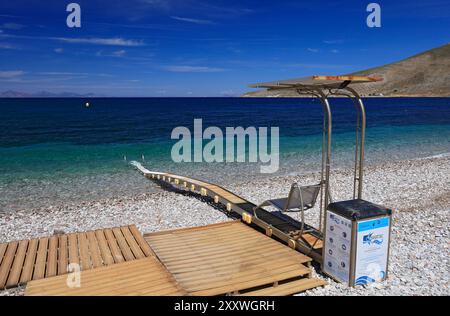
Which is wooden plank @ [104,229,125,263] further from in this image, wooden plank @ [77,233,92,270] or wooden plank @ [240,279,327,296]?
wooden plank @ [240,279,327,296]

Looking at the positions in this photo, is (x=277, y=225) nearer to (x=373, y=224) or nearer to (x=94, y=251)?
(x=373, y=224)

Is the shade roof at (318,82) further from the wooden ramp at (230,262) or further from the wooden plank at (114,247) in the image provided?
the wooden plank at (114,247)

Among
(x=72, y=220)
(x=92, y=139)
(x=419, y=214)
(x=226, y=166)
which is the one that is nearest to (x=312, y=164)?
(x=226, y=166)

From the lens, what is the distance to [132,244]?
750 centimetres

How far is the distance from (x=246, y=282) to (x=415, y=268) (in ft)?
10.4

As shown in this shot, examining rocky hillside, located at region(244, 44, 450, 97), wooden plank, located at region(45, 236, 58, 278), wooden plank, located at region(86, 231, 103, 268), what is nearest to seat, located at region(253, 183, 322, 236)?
wooden plank, located at region(86, 231, 103, 268)

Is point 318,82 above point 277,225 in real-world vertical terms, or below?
above

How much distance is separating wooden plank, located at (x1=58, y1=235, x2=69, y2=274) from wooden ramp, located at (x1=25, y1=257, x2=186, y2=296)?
0.57 metres

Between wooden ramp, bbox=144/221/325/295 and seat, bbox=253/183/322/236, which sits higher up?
seat, bbox=253/183/322/236

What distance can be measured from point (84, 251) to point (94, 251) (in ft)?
0.66

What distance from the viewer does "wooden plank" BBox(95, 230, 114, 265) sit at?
267 inches

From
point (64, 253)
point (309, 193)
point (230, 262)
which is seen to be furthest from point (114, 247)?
point (309, 193)

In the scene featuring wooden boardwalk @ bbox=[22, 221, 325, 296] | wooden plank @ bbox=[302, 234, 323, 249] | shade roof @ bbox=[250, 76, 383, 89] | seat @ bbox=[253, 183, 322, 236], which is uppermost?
shade roof @ bbox=[250, 76, 383, 89]

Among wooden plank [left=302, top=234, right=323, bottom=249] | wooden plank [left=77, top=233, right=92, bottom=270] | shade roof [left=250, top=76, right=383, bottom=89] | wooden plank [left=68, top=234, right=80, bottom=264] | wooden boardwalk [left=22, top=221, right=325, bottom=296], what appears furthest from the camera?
wooden plank [left=302, top=234, right=323, bottom=249]
